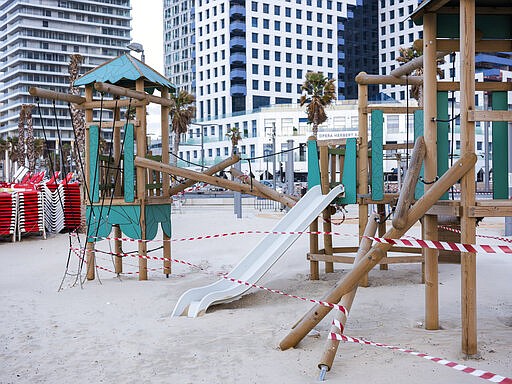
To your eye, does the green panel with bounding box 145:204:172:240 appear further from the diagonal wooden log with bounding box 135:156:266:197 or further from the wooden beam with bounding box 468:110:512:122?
the wooden beam with bounding box 468:110:512:122

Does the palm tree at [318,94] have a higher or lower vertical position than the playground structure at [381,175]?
higher

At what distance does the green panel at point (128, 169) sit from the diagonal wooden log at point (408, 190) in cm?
557

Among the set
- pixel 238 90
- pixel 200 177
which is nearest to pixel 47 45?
pixel 238 90

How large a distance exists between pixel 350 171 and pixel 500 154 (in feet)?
8.63

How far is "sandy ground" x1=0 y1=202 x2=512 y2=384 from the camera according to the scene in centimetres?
520

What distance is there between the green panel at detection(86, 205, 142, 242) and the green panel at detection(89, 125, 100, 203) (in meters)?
0.35

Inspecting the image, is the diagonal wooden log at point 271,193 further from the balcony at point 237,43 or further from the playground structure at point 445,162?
the balcony at point 237,43

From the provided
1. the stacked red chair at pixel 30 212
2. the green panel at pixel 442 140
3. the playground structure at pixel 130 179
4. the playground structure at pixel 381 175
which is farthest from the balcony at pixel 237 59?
the green panel at pixel 442 140

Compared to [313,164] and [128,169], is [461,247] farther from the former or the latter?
[128,169]

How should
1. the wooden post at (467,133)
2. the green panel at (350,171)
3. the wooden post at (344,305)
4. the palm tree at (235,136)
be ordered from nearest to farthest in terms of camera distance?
the wooden post at (344,305) < the wooden post at (467,133) < the green panel at (350,171) < the palm tree at (235,136)

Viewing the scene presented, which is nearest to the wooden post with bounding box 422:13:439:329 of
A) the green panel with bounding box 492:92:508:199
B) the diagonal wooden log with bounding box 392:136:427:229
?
the diagonal wooden log with bounding box 392:136:427:229

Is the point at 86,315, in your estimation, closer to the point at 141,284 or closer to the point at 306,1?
the point at 141,284

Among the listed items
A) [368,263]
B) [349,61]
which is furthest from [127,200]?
[349,61]

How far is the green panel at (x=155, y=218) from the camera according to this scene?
10.5 m
